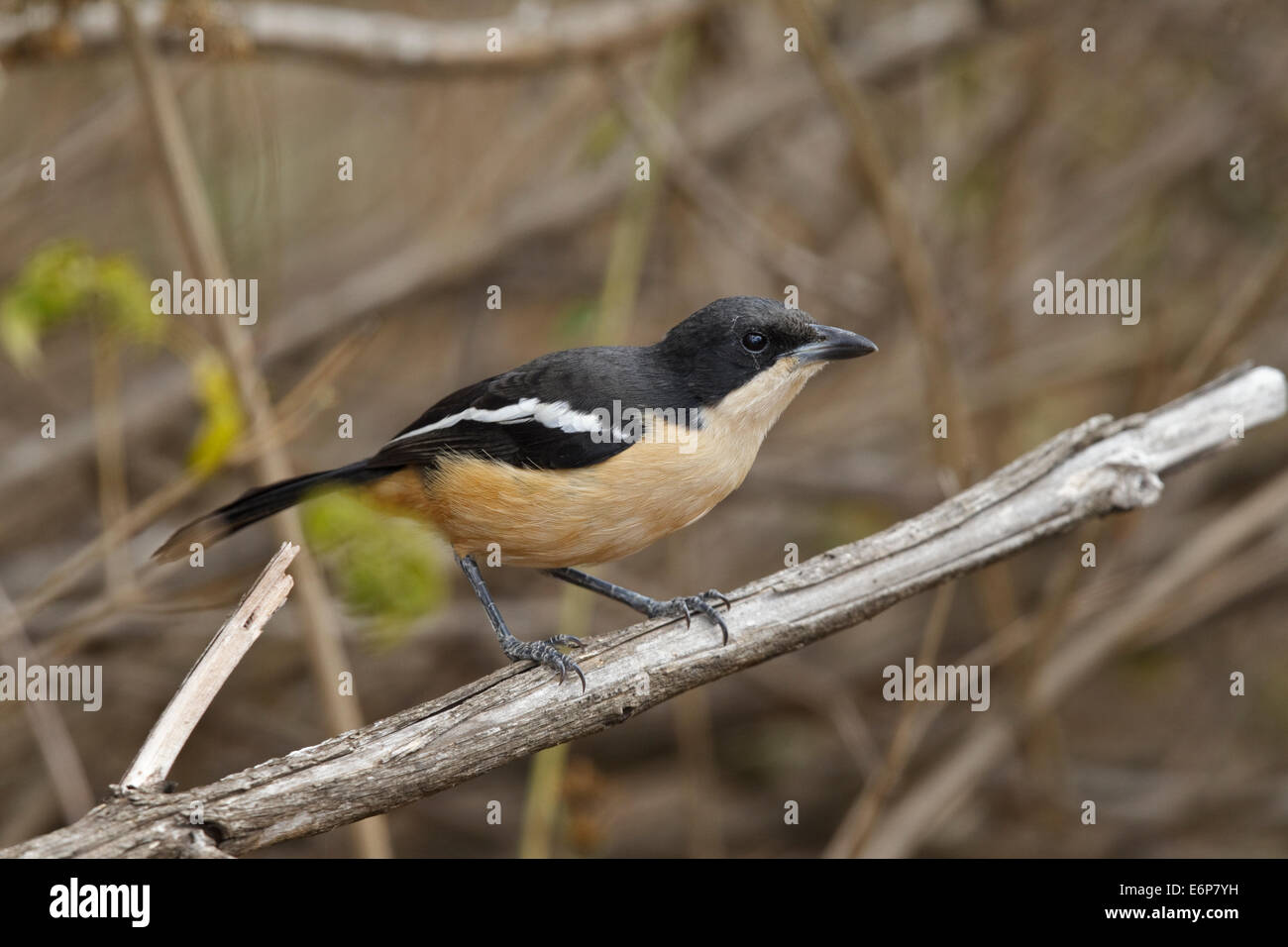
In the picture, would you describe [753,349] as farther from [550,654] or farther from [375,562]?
[375,562]

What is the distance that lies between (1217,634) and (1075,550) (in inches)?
105

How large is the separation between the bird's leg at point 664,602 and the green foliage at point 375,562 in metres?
0.54

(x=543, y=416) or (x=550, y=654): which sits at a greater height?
(x=543, y=416)

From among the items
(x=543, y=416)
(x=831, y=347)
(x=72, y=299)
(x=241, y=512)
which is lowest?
(x=241, y=512)

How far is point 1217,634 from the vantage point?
705cm

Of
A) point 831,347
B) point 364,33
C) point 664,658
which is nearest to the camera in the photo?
point 664,658

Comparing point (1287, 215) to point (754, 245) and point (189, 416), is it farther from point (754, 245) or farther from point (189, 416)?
point (189, 416)

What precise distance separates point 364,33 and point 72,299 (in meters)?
2.20

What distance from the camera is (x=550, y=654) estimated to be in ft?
10.8

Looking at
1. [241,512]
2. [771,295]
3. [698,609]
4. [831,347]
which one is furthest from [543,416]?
[771,295]

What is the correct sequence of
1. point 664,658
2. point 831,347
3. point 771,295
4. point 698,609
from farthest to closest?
point 771,295 < point 831,347 < point 698,609 < point 664,658

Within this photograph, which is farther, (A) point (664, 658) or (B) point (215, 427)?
(B) point (215, 427)
